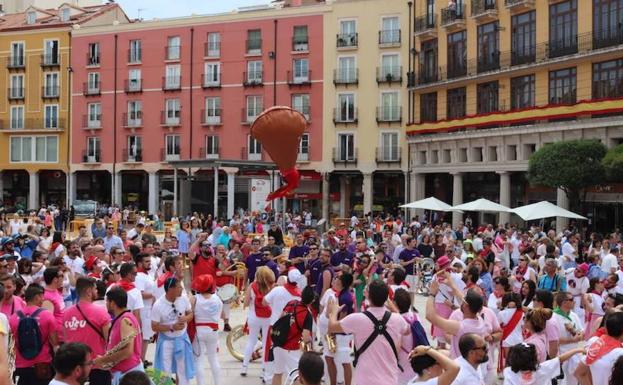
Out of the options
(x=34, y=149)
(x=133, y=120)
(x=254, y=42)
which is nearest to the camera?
(x=254, y=42)

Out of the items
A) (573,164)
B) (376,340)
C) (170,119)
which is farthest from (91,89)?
(376,340)

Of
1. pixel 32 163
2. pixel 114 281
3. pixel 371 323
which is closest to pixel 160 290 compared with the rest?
pixel 114 281

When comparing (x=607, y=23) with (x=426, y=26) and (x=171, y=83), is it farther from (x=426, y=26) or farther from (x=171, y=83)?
(x=171, y=83)

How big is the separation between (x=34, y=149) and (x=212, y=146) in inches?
601

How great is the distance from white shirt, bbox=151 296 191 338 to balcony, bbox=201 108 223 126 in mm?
44486

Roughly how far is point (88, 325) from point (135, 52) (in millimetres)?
50543

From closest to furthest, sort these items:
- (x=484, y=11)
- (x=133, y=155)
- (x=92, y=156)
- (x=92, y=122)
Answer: (x=484, y=11), (x=133, y=155), (x=92, y=156), (x=92, y=122)

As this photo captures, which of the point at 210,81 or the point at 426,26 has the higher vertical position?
the point at 426,26

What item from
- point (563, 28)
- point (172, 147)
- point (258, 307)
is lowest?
point (258, 307)

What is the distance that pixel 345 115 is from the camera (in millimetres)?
50969

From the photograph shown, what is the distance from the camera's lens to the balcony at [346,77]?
50.5 m

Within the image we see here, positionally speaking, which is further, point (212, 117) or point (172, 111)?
point (172, 111)

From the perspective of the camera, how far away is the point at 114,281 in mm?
11180

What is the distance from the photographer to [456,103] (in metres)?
45.9
